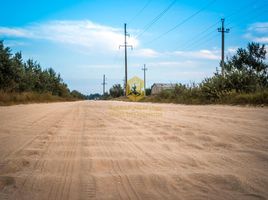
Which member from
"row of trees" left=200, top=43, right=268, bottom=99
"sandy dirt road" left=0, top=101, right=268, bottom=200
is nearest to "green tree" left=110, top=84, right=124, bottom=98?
"row of trees" left=200, top=43, right=268, bottom=99

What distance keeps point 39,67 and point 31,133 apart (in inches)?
2022

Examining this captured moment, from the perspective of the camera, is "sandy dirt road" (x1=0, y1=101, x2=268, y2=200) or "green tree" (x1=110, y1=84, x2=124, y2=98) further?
"green tree" (x1=110, y1=84, x2=124, y2=98)

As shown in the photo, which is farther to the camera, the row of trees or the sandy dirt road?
the row of trees

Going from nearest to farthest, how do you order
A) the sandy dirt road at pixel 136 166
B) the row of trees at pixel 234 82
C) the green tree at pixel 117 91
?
the sandy dirt road at pixel 136 166, the row of trees at pixel 234 82, the green tree at pixel 117 91

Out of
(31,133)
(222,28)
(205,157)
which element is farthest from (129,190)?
(222,28)

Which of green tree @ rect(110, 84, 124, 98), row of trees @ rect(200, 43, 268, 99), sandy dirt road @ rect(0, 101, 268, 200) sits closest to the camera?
sandy dirt road @ rect(0, 101, 268, 200)

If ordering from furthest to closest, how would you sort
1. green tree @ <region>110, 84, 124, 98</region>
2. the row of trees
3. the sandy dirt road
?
green tree @ <region>110, 84, 124, 98</region>
the row of trees
the sandy dirt road

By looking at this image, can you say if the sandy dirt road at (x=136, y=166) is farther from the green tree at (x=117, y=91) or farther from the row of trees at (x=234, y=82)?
the green tree at (x=117, y=91)

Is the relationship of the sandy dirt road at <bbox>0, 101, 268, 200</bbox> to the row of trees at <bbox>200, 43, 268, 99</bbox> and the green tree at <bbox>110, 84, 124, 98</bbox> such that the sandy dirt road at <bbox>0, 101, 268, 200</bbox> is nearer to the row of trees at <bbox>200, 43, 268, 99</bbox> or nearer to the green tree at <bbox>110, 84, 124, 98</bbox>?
the row of trees at <bbox>200, 43, 268, 99</bbox>

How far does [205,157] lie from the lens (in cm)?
261

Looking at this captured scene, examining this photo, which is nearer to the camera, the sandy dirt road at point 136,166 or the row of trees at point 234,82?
the sandy dirt road at point 136,166

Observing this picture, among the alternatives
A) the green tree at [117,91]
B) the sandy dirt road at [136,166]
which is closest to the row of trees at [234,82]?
the sandy dirt road at [136,166]

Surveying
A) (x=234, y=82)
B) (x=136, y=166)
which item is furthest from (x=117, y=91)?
(x=136, y=166)

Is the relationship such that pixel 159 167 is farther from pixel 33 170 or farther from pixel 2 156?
pixel 2 156
